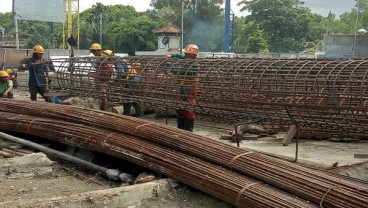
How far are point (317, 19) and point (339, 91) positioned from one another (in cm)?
6526

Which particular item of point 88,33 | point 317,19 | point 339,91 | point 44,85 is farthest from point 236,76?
point 317,19

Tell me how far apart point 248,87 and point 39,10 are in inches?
1184

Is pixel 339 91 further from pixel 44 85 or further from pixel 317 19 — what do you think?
pixel 317 19

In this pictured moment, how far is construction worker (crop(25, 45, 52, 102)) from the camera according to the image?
9922 millimetres

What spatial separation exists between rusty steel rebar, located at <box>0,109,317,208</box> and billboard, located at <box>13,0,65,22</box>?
2653cm

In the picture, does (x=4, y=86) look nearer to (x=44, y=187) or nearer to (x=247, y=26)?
(x=44, y=187)

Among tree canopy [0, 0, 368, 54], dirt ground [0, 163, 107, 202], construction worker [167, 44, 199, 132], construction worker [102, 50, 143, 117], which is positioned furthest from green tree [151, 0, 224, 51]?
dirt ground [0, 163, 107, 202]

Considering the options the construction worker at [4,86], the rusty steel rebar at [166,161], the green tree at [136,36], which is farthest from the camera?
the green tree at [136,36]

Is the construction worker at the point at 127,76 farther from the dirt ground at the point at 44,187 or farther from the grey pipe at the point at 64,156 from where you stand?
the dirt ground at the point at 44,187

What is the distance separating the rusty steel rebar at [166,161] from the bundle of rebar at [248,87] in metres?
1.61

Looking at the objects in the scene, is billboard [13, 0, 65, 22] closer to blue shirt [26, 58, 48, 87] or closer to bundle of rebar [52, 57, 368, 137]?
blue shirt [26, 58, 48, 87]

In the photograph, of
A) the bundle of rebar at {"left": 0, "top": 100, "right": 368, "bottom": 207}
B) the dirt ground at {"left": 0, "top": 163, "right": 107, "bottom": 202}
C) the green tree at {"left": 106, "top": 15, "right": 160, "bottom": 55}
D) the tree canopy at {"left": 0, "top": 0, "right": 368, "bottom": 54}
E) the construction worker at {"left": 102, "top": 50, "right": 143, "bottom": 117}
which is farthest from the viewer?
the tree canopy at {"left": 0, "top": 0, "right": 368, "bottom": 54}

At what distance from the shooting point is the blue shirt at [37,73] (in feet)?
32.6

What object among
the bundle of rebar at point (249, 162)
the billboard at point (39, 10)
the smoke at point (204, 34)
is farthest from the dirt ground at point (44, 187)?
the smoke at point (204, 34)
